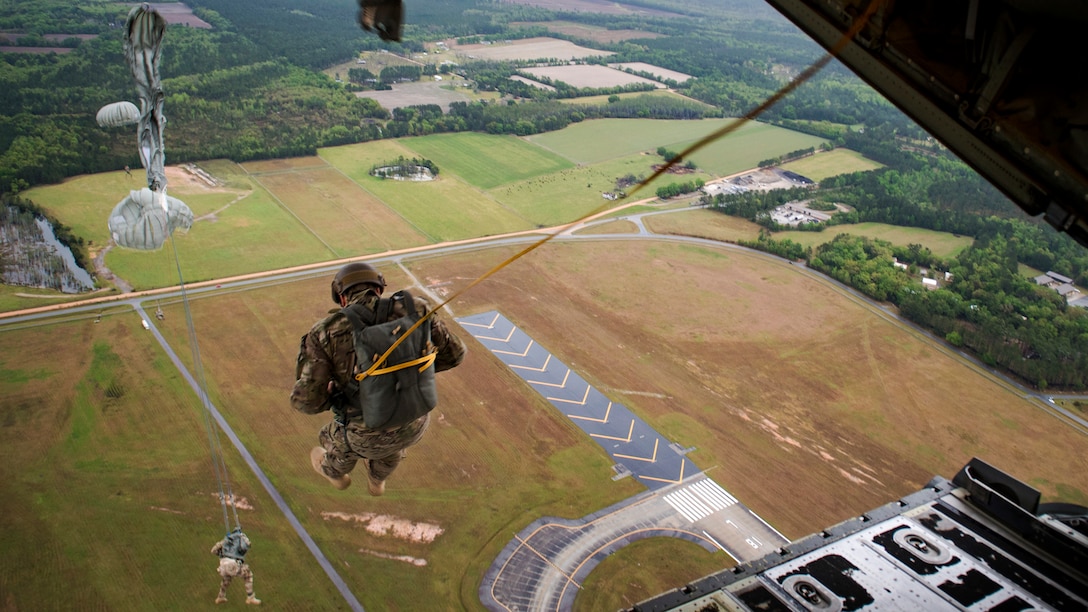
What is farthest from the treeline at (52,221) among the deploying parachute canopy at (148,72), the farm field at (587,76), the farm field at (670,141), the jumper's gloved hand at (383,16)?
the farm field at (587,76)

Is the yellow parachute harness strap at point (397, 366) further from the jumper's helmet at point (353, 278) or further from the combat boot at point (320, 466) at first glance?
the combat boot at point (320, 466)

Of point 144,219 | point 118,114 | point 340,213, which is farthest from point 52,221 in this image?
point 144,219

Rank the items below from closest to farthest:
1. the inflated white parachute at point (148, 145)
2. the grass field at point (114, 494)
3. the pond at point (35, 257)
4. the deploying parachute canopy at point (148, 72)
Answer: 1. the deploying parachute canopy at point (148, 72)
2. the inflated white parachute at point (148, 145)
3. the grass field at point (114, 494)
4. the pond at point (35, 257)

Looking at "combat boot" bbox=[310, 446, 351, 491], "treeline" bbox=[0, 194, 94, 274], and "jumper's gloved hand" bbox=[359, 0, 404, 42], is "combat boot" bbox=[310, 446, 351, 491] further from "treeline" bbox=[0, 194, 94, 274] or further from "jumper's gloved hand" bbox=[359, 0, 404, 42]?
"treeline" bbox=[0, 194, 94, 274]

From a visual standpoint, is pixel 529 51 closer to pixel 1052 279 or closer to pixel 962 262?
pixel 962 262

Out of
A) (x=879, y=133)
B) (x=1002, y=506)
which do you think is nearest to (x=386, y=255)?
(x=1002, y=506)

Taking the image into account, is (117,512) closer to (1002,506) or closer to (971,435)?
(1002,506)

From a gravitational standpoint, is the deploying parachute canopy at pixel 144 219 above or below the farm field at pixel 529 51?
above
